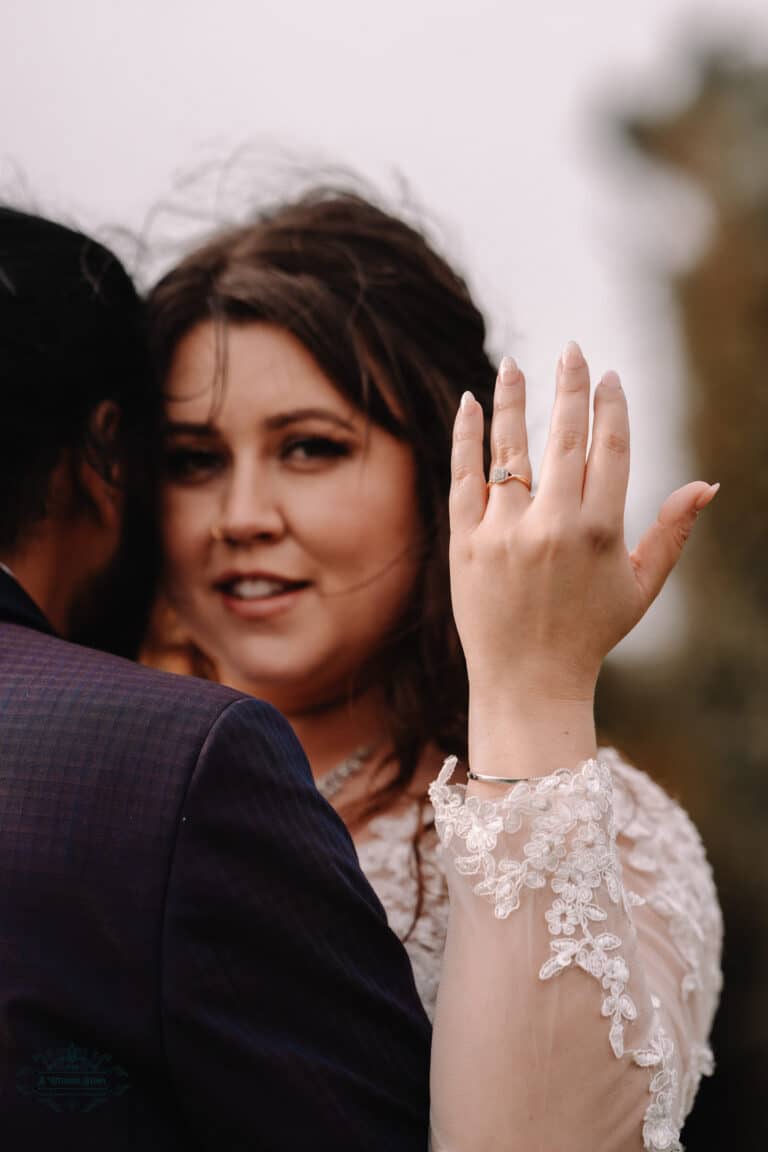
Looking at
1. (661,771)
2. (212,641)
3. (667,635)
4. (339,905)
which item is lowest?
(661,771)

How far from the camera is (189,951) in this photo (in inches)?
53.4

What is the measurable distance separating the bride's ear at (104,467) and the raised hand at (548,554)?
68cm

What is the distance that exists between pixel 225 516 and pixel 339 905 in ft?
3.74

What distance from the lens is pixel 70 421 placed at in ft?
6.53

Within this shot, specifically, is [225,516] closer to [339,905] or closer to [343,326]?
[343,326]

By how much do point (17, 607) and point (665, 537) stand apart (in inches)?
33.8

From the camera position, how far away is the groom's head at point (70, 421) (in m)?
1.87

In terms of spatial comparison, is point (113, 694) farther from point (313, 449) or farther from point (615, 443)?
point (313, 449)

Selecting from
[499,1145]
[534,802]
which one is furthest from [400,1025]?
[534,802]

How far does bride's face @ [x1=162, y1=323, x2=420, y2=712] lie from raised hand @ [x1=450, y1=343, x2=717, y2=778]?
84cm

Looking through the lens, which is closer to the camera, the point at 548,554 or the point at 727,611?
the point at 548,554

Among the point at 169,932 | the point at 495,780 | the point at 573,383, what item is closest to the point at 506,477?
the point at 573,383

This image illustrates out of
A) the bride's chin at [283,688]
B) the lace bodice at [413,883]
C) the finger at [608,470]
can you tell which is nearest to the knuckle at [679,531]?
the finger at [608,470]

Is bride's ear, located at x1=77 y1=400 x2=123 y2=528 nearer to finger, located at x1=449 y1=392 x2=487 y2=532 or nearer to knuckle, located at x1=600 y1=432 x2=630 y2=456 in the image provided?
finger, located at x1=449 y1=392 x2=487 y2=532
